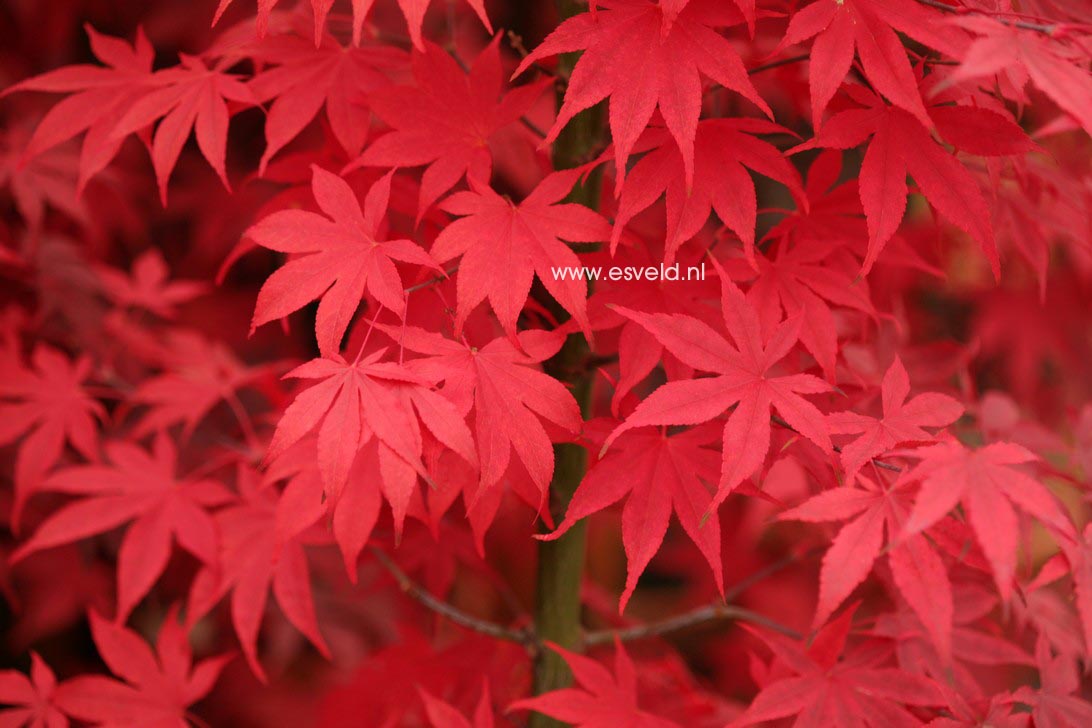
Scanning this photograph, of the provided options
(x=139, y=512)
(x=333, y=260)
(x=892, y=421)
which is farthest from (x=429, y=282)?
(x=139, y=512)

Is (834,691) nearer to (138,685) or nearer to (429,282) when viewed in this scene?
(429,282)

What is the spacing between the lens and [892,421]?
2.11 feet

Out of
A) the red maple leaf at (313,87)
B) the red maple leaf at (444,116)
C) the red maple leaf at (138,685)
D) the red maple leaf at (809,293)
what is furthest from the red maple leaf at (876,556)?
the red maple leaf at (138,685)

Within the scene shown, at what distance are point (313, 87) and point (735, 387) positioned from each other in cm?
42

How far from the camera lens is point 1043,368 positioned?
7.35ft

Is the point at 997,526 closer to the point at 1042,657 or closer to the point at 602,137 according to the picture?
the point at 1042,657

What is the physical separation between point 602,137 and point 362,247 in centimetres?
26

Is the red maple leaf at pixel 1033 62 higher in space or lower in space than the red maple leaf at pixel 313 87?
higher

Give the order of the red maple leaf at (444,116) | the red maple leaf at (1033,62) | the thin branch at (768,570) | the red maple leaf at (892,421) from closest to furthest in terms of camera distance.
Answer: the red maple leaf at (1033,62) < the red maple leaf at (892,421) < the red maple leaf at (444,116) < the thin branch at (768,570)

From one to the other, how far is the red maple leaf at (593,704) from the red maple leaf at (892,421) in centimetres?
28

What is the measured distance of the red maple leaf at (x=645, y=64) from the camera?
604 millimetres

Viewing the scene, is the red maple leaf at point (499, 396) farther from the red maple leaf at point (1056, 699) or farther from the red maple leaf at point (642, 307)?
the red maple leaf at point (1056, 699)

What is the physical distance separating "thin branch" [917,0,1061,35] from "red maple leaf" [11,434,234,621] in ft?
2.37

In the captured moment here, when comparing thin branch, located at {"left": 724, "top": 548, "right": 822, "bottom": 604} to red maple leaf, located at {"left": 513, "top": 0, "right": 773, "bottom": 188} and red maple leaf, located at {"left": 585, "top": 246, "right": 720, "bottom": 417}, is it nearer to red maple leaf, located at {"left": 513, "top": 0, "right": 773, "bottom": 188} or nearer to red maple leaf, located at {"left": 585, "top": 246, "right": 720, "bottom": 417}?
red maple leaf, located at {"left": 585, "top": 246, "right": 720, "bottom": 417}
